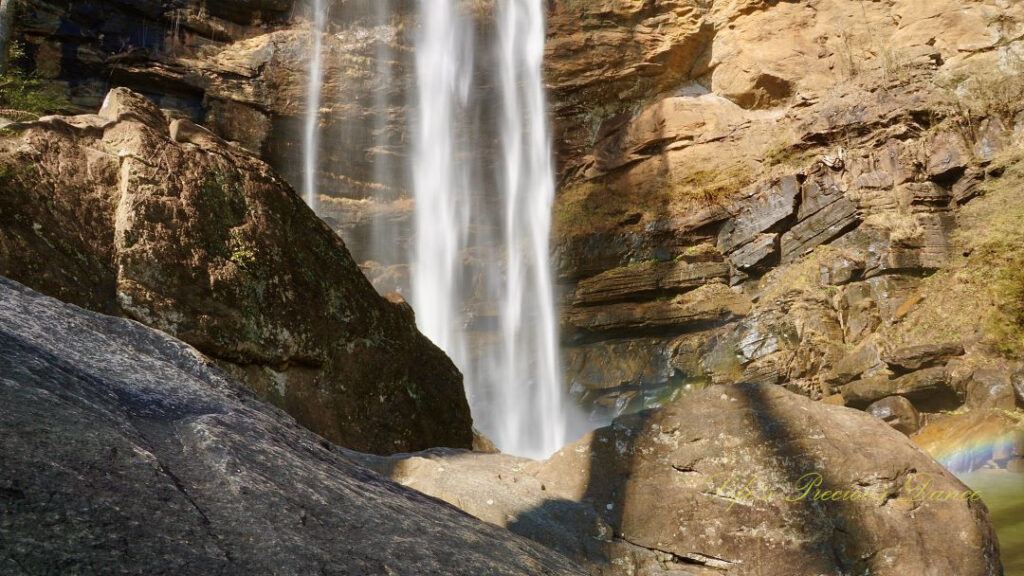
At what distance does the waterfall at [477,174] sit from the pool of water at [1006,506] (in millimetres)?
14031

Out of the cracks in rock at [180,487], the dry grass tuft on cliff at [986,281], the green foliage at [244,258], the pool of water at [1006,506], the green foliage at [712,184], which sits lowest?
the pool of water at [1006,506]

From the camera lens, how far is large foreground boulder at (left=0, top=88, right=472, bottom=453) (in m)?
5.33

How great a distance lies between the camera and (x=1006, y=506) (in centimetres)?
957

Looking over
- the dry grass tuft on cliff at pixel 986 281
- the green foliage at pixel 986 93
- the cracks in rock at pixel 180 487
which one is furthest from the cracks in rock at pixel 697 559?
the green foliage at pixel 986 93

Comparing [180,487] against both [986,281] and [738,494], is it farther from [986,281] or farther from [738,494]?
[986,281]

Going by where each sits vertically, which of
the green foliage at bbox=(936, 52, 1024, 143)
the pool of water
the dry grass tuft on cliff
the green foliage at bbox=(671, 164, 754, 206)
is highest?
the green foliage at bbox=(936, 52, 1024, 143)

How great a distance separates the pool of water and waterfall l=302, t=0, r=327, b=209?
66.2 ft

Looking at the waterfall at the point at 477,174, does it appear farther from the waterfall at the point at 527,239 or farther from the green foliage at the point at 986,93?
the green foliage at the point at 986,93

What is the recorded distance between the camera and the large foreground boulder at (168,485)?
1.56m

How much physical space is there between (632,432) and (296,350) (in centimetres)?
291

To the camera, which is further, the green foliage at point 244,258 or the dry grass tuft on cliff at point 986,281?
the dry grass tuft on cliff at point 986,281

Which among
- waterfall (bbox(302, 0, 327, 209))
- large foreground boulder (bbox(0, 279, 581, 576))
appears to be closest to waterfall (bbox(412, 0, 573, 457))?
waterfall (bbox(302, 0, 327, 209))

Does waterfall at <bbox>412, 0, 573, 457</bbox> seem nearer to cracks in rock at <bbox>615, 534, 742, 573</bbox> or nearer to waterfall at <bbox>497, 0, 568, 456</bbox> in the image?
waterfall at <bbox>497, 0, 568, 456</bbox>

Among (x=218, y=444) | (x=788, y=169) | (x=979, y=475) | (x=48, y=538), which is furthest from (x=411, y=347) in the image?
(x=788, y=169)
